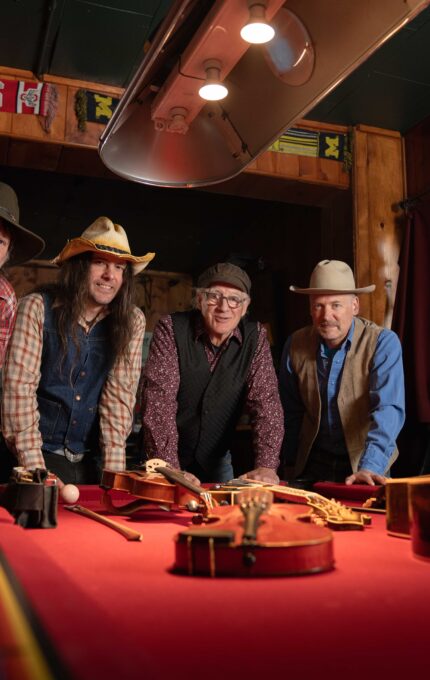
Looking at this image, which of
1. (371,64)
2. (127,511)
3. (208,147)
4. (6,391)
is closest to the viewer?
(127,511)

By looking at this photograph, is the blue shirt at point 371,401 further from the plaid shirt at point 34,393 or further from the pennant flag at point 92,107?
the pennant flag at point 92,107

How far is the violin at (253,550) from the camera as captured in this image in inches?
36.7

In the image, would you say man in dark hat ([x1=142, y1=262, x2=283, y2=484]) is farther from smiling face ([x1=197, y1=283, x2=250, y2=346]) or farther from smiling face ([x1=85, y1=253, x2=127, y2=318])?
smiling face ([x1=85, y1=253, x2=127, y2=318])

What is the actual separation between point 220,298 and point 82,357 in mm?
663

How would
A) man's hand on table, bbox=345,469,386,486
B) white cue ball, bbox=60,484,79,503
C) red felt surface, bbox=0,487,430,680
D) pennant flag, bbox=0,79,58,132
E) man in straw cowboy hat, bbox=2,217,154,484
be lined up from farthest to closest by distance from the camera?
pennant flag, bbox=0,79,58,132 < man in straw cowboy hat, bbox=2,217,154,484 < man's hand on table, bbox=345,469,386,486 < white cue ball, bbox=60,484,79,503 < red felt surface, bbox=0,487,430,680

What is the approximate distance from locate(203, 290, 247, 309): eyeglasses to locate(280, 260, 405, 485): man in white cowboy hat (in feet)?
1.84

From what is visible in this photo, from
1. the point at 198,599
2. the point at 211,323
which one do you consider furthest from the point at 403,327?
the point at 198,599

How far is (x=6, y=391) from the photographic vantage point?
2686 mm

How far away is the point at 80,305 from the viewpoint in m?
2.91

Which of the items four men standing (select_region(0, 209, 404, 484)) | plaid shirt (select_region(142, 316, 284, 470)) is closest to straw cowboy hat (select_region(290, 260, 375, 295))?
four men standing (select_region(0, 209, 404, 484))

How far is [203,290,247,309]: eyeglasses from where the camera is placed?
9.98 ft

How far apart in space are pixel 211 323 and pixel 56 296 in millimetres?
690

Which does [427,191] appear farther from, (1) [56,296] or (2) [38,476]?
(2) [38,476]

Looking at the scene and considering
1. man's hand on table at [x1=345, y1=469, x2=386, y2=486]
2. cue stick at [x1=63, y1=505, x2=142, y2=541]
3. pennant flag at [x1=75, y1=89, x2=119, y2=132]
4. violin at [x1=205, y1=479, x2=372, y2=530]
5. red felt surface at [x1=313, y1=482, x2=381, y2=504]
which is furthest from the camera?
pennant flag at [x1=75, y1=89, x2=119, y2=132]
